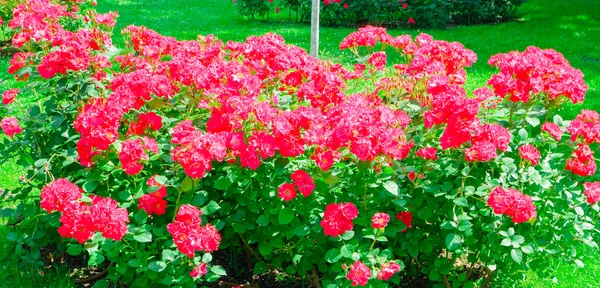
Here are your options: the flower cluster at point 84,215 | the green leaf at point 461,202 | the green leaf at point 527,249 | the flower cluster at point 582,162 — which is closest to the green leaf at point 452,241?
the green leaf at point 461,202

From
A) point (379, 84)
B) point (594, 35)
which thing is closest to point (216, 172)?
point (379, 84)

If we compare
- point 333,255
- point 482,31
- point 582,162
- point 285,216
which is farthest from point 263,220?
point 482,31

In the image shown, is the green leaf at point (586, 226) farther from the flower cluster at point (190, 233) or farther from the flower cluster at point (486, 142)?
the flower cluster at point (190, 233)

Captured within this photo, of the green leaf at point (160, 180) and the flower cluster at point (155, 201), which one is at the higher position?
the green leaf at point (160, 180)

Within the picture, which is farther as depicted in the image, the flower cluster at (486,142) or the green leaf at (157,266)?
the green leaf at (157,266)

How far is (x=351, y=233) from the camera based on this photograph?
8.46 feet

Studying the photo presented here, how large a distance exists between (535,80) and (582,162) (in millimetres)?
388

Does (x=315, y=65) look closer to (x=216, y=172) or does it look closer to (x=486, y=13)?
(x=216, y=172)

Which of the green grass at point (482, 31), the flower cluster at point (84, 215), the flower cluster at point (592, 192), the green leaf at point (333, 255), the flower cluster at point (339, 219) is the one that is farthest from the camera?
the green grass at point (482, 31)

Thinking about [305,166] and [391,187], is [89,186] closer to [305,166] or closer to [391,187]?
[305,166]

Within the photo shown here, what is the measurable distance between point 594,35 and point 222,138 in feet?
32.3

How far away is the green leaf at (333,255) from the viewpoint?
2562 millimetres

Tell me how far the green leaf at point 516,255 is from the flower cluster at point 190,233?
1.16 meters

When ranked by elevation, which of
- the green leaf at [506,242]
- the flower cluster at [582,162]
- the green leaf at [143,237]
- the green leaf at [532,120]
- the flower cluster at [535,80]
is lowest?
the green leaf at [143,237]
